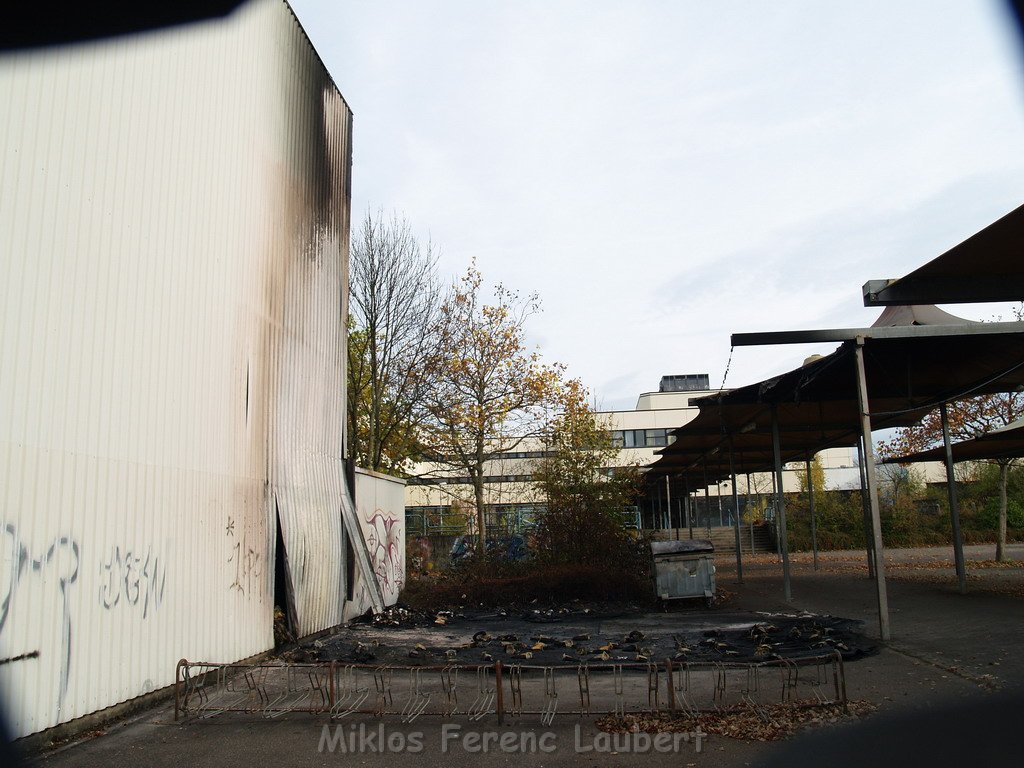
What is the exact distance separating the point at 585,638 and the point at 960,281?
7074 millimetres

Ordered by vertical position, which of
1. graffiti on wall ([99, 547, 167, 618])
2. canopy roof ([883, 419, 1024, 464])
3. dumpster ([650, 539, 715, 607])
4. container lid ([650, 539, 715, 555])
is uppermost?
canopy roof ([883, 419, 1024, 464])

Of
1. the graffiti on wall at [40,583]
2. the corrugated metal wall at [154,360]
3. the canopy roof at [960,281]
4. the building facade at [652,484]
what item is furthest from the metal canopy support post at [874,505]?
the building facade at [652,484]

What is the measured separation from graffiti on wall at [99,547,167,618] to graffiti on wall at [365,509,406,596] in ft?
24.3

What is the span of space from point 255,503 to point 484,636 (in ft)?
12.4

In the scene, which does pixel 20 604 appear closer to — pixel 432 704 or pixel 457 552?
pixel 432 704

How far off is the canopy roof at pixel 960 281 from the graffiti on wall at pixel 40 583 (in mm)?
10028

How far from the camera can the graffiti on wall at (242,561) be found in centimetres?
1027

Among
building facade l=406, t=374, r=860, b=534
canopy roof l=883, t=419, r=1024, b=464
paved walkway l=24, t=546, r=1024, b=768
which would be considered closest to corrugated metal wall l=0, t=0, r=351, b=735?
paved walkway l=24, t=546, r=1024, b=768

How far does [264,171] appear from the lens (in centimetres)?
1190

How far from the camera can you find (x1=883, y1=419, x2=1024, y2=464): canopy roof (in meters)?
18.0

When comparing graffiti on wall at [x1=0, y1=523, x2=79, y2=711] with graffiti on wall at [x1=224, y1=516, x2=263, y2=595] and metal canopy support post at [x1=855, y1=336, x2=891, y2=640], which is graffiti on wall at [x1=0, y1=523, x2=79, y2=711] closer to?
graffiti on wall at [x1=224, y1=516, x2=263, y2=595]

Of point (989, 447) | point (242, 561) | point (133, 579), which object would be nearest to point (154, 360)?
point (133, 579)

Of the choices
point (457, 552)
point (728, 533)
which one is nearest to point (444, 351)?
point (457, 552)

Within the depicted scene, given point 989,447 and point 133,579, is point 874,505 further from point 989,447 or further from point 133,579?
point 989,447
